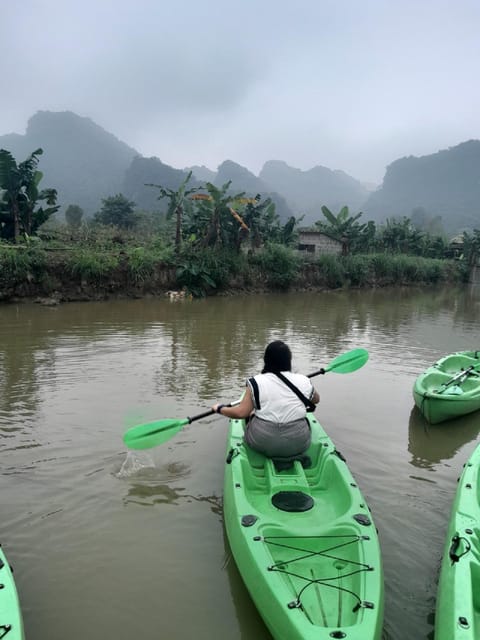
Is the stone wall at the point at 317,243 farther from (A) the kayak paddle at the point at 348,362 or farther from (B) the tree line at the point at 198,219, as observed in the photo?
(A) the kayak paddle at the point at 348,362

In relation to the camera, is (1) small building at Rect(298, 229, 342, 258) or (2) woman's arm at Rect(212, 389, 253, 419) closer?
(2) woman's arm at Rect(212, 389, 253, 419)

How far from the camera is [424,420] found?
257 inches

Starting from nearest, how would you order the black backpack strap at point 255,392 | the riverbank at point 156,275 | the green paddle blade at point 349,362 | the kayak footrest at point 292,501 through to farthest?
the kayak footrest at point 292,501 → the black backpack strap at point 255,392 → the green paddle blade at point 349,362 → the riverbank at point 156,275

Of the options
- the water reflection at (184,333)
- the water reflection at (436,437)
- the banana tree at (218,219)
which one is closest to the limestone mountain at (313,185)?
the banana tree at (218,219)

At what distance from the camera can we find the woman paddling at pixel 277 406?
370cm

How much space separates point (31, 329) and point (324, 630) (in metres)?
10.4

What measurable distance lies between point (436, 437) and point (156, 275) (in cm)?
1364

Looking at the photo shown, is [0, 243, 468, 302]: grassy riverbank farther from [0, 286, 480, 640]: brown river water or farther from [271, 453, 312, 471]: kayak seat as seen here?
[271, 453, 312, 471]: kayak seat

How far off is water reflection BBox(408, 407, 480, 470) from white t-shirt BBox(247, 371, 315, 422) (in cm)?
224

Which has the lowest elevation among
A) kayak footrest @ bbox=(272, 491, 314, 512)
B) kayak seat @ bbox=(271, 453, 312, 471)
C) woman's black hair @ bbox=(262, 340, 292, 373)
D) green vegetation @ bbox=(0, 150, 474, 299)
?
kayak footrest @ bbox=(272, 491, 314, 512)

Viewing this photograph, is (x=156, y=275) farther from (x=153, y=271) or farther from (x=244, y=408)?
(x=244, y=408)

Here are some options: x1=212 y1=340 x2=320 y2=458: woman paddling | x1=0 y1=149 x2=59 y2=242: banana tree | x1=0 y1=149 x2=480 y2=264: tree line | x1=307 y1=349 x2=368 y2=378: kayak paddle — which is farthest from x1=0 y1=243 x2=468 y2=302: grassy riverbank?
x1=212 y1=340 x2=320 y2=458: woman paddling

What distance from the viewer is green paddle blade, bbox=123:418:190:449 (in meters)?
4.20

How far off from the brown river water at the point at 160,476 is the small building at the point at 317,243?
16741mm
